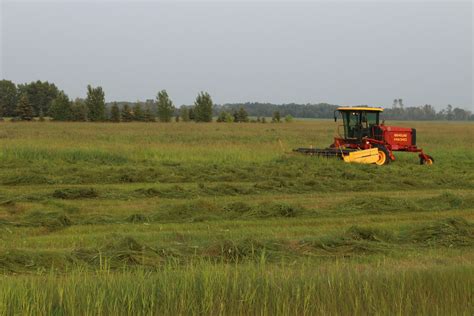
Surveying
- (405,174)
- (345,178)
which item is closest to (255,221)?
(345,178)

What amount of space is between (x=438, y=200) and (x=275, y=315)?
8351 millimetres

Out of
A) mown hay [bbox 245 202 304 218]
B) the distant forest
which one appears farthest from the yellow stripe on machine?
the distant forest

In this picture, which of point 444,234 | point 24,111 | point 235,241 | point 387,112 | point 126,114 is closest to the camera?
point 235,241

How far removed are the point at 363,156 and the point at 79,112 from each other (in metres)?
61.2

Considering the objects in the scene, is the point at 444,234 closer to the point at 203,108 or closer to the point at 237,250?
the point at 237,250

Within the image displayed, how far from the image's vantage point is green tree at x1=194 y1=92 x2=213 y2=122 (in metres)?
81.5

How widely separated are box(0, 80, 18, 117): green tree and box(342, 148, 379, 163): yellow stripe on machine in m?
74.6

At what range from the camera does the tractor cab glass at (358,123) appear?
71.7 feet

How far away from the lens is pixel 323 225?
32.1 feet

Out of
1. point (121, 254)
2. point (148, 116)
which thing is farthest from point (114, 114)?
point (121, 254)

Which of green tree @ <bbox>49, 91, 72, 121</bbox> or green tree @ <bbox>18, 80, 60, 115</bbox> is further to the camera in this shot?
green tree @ <bbox>18, 80, 60, 115</bbox>

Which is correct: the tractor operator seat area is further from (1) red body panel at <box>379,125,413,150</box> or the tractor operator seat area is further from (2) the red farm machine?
(1) red body panel at <box>379,125,413,150</box>

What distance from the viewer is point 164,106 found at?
81125mm

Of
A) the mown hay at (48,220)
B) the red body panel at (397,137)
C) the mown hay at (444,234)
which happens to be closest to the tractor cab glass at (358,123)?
the red body panel at (397,137)
